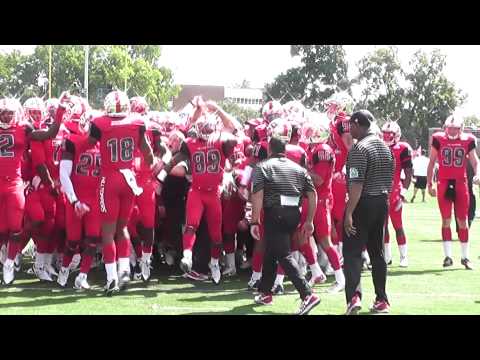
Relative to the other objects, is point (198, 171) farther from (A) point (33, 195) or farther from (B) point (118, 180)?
(A) point (33, 195)

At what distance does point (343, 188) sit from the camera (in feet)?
33.3

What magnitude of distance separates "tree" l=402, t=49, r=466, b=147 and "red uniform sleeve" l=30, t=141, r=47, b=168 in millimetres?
42203

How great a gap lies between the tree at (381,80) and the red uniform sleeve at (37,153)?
140 feet

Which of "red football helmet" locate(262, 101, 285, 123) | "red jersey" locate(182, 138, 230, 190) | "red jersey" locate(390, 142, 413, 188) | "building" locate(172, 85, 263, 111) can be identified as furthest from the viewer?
"building" locate(172, 85, 263, 111)

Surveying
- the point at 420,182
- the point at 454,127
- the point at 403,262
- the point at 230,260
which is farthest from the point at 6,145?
the point at 420,182

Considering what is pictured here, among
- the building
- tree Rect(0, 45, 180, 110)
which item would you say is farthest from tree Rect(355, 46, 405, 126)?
the building

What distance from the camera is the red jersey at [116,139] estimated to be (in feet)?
27.4

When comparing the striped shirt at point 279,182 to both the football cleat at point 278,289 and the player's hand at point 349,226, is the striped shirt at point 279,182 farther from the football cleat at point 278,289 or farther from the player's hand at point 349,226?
the football cleat at point 278,289

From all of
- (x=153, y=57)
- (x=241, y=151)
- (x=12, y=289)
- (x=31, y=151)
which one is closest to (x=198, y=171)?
(x=241, y=151)

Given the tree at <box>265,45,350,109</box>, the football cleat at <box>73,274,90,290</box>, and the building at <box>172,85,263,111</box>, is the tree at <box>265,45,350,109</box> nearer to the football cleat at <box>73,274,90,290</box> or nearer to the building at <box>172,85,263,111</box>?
the building at <box>172,85,263,111</box>

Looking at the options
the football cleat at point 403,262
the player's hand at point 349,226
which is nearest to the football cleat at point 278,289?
the player's hand at point 349,226

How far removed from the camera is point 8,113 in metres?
8.86

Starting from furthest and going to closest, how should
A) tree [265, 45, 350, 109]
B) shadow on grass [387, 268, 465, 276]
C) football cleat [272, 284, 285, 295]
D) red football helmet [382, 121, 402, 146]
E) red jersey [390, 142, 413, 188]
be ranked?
1. tree [265, 45, 350, 109]
2. red football helmet [382, 121, 402, 146]
3. red jersey [390, 142, 413, 188]
4. shadow on grass [387, 268, 465, 276]
5. football cleat [272, 284, 285, 295]

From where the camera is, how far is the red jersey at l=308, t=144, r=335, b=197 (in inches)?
354
